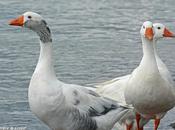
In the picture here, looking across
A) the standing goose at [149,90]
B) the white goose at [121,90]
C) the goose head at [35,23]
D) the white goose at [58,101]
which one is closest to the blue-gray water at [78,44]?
the white goose at [121,90]

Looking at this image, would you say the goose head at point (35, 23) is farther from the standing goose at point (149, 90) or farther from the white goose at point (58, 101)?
the standing goose at point (149, 90)

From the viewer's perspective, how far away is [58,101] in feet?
29.7

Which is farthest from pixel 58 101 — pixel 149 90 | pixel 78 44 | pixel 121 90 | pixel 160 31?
pixel 78 44

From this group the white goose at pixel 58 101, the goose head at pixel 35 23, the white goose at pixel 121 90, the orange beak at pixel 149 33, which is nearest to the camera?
the white goose at pixel 58 101

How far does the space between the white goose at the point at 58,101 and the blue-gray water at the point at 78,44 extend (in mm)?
1702

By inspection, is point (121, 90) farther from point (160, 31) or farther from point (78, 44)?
point (78, 44)

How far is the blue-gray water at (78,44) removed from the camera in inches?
493

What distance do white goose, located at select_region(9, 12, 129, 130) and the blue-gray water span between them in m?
1.70

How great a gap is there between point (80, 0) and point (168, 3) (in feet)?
7.40

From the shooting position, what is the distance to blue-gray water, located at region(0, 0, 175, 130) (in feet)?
41.1

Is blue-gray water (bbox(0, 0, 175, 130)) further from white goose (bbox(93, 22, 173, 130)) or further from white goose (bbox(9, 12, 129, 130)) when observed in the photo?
white goose (bbox(9, 12, 129, 130))

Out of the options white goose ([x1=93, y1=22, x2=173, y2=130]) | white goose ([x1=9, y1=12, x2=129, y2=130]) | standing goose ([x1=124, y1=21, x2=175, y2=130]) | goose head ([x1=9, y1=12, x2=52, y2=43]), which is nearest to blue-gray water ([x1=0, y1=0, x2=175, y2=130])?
white goose ([x1=93, y1=22, x2=173, y2=130])

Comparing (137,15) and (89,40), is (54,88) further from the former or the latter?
(137,15)

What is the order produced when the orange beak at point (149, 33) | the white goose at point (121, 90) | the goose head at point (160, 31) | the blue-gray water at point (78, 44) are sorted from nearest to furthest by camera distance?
the orange beak at point (149, 33)
the white goose at point (121, 90)
the goose head at point (160, 31)
the blue-gray water at point (78, 44)
